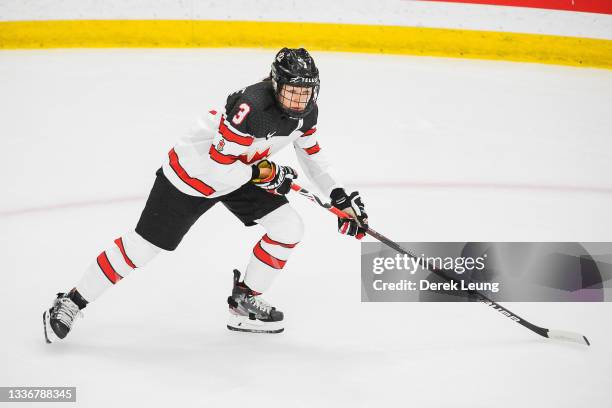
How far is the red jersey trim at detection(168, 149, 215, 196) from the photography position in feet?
8.55

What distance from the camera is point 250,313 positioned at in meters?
2.89

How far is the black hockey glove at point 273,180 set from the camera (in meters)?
2.64

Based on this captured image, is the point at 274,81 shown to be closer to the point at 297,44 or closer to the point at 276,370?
the point at 276,370

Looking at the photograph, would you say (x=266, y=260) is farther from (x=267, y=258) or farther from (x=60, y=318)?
(x=60, y=318)

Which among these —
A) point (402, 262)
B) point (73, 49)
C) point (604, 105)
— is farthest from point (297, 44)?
point (402, 262)

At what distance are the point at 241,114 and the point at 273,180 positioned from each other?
28 centimetres

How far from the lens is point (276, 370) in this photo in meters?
2.59

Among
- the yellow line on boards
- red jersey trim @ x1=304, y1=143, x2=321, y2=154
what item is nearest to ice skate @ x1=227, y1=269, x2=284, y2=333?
red jersey trim @ x1=304, y1=143, x2=321, y2=154

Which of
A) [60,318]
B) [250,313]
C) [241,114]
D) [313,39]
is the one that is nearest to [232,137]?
[241,114]

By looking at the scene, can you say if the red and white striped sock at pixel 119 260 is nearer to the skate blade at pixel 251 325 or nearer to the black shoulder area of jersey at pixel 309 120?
the skate blade at pixel 251 325

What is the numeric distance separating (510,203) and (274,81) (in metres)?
1.95
